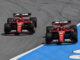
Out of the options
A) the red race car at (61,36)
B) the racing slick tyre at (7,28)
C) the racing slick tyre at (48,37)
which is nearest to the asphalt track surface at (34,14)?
the racing slick tyre at (7,28)

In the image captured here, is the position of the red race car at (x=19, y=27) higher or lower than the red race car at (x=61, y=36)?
higher

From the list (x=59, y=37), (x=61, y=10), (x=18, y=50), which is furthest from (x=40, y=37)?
(x=61, y=10)

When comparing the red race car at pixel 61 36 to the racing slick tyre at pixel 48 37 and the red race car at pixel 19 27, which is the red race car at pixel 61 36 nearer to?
the racing slick tyre at pixel 48 37

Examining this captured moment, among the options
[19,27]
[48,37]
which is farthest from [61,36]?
[19,27]

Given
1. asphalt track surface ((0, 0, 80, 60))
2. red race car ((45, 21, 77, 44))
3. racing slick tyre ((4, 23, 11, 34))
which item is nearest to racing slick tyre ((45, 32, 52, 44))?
red race car ((45, 21, 77, 44))

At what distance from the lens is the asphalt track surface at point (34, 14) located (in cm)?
1092

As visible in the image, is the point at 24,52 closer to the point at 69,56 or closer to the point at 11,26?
the point at 69,56

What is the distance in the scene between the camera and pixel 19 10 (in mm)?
20094

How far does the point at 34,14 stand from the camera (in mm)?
18609

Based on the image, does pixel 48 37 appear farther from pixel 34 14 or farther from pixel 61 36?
pixel 34 14

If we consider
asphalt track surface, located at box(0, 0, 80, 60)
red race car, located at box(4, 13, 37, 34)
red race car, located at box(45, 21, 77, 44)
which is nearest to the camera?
asphalt track surface, located at box(0, 0, 80, 60)

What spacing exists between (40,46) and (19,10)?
9416 mm

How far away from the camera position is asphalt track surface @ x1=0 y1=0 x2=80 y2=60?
10.9 meters

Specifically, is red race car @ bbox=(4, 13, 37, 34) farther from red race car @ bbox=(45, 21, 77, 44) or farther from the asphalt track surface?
red race car @ bbox=(45, 21, 77, 44)
